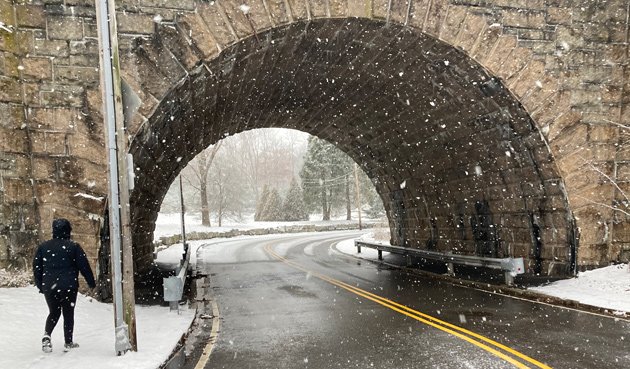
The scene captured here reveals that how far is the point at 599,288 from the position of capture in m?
11.5

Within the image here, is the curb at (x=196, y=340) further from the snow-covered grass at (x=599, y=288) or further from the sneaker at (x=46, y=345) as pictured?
the snow-covered grass at (x=599, y=288)

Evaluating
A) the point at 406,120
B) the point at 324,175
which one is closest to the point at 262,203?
the point at 324,175

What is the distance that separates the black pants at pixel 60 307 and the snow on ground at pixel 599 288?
9404mm

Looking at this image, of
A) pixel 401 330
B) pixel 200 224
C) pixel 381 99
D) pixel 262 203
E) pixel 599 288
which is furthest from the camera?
pixel 262 203

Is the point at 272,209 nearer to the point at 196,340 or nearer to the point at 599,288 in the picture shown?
the point at 599,288

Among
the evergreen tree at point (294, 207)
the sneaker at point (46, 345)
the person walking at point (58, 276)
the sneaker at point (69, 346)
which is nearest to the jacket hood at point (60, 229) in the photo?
the person walking at point (58, 276)

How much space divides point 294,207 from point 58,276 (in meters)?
63.8

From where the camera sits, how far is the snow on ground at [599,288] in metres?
10.2

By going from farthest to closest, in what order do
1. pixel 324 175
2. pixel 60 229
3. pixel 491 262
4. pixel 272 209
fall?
pixel 324 175
pixel 272 209
pixel 491 262
pixel 60 229

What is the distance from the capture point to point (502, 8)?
12.2 m

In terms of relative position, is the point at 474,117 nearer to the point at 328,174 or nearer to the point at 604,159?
the point at 604,159

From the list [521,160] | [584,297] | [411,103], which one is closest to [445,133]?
[411,103]

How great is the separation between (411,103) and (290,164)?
83.3 meters

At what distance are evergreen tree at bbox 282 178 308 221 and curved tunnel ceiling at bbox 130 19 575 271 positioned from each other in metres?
49.5
